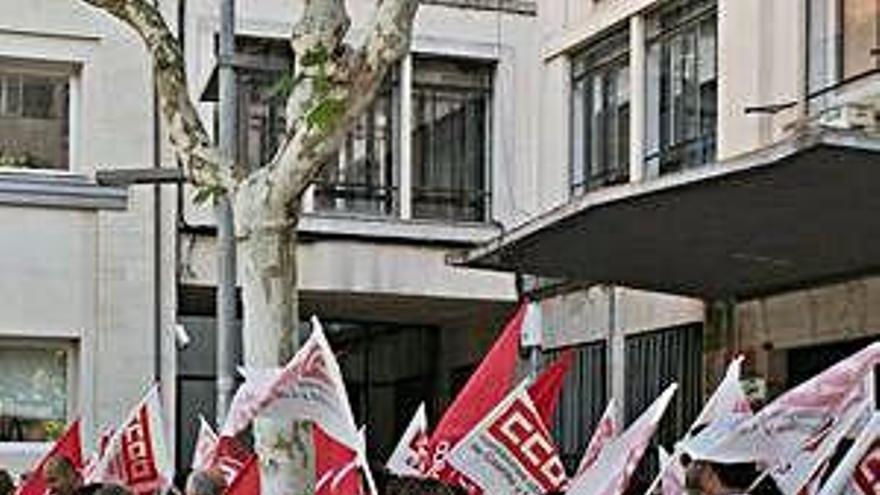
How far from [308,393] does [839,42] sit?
33.2ft

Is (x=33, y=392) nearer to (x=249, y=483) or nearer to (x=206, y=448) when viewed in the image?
(x=206, y=448)

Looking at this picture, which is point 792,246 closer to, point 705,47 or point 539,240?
point 539,240

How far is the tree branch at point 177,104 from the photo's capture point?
986cm

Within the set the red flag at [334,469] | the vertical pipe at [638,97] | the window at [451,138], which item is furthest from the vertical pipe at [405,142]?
the red flag at [334,469]

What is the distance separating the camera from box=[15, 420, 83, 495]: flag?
12102 millimetres

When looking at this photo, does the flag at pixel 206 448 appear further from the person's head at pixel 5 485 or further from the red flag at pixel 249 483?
the red flag at pixel 249 483

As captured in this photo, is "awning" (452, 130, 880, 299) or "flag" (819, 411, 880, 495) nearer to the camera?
"flag" (819, 411, 880, 495)

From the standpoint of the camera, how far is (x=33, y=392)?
68.0 feet

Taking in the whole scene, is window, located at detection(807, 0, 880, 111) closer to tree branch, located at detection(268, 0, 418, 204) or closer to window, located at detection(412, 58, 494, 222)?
window, located at detection(412, 58, 494, 222)

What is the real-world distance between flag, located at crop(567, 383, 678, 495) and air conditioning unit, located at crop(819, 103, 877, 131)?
6.90 metres

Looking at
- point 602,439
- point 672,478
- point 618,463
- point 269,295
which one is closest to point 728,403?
point 618,463

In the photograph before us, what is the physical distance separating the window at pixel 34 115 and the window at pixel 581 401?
5722mm

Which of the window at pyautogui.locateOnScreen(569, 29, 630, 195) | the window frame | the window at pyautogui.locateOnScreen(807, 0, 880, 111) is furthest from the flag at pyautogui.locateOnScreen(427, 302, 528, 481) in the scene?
the window at pyautogui.locateOnScreen(569, 29, 630, 195)

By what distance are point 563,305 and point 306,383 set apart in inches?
548
